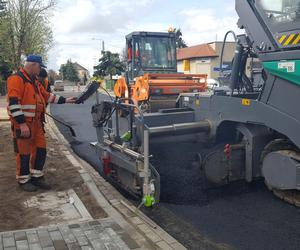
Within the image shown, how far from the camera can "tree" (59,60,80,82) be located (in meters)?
79.8

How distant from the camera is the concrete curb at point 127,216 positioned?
3656mm

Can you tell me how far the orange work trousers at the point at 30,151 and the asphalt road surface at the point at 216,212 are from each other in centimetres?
161

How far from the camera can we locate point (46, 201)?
4789 millimetres

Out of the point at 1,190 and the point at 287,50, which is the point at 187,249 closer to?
the point at 287,50

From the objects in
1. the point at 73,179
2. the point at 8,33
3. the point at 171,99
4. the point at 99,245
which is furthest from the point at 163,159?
the point at 8,33

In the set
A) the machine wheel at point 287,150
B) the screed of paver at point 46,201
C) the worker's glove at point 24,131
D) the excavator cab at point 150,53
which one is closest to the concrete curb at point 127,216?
the screed of paver at point 46,201

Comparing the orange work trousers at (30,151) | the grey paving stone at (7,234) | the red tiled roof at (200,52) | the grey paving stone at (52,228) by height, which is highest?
the red tiled roof at (200,52)

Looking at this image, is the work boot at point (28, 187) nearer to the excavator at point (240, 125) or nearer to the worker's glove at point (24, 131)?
the worker's glove at point (24, 131)

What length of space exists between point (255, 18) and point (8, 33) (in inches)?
670

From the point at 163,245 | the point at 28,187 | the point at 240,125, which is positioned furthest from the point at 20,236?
the point at 240,125

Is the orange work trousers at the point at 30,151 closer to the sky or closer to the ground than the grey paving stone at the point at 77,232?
closer to the sky

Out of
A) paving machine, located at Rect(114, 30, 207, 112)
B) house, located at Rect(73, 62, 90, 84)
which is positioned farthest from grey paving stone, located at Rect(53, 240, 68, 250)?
house, located at Rect(73, 62, 90, 84)

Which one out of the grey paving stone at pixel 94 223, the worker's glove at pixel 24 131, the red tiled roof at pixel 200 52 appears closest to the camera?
the grey paving stone at pixel 94 223

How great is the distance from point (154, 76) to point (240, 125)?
4.54m
